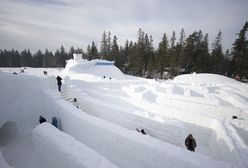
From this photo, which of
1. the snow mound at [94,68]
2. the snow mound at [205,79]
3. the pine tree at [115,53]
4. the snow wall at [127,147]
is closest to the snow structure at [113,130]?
the snow wall at [127,147]

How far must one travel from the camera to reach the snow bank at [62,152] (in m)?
4.63

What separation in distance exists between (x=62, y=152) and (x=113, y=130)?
2243 mm

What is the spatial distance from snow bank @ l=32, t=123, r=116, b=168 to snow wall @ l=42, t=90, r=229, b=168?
1588 millimetres

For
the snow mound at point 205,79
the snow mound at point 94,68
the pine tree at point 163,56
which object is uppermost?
the pine tree at point 163,56

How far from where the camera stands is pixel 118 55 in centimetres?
5484

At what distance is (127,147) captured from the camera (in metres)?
6.21

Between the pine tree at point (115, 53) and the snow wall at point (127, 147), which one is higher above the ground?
the pine tree at point (115, 53)

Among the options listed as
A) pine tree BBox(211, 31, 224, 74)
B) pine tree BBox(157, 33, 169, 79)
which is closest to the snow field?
pine tree BBox(157, 33, 169, 79)

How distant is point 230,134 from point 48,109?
38.0 ft

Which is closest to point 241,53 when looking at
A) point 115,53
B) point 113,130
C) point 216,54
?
point 216,54

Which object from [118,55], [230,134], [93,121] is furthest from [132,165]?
[118,55]

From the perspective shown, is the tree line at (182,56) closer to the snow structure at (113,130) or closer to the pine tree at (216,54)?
the pine tree at (216,54)

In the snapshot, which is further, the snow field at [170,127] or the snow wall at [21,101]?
the snow wall at [21,101]

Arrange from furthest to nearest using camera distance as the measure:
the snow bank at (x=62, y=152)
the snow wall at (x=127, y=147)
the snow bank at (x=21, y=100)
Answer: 1. the snow bank at (x=21, y=100)
2. the snow wall at (x=127, y=147)
3. the snow bank at (x=62, y=152)
